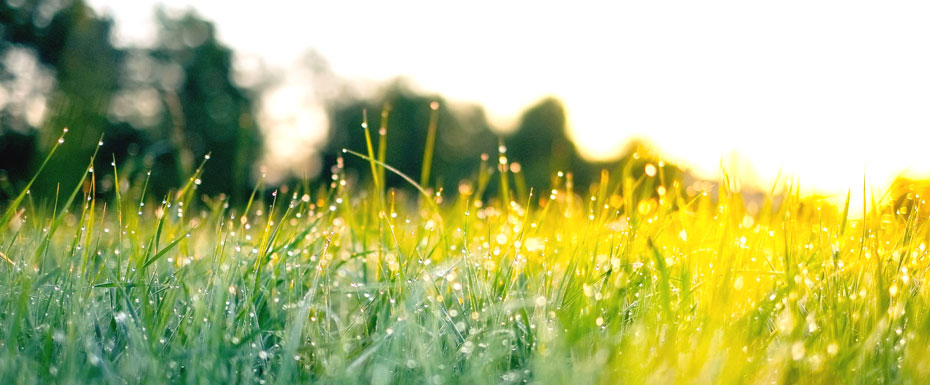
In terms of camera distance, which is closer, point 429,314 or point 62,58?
point 429,314

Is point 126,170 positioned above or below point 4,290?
above

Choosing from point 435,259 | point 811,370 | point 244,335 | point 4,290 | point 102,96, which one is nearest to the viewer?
point 811,370

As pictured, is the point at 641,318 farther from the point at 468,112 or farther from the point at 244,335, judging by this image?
the point at 468,112

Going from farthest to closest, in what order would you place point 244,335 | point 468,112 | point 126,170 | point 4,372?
point 468,112 < point 126,170 < point 244,335 < point 4,372

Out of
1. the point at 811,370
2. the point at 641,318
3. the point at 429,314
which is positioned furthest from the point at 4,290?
the point at 811,370

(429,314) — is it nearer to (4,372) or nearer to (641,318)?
(641,318)

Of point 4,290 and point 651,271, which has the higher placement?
point 651,271

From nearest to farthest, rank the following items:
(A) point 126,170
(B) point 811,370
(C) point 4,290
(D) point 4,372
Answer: (D) point 4,372 → (B) point 811,370 → (C) point 4,290 → (A) point 126,170

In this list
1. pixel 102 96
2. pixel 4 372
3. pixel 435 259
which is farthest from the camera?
pixel 102 96

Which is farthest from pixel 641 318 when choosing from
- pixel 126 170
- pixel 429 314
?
pixel 126 170
